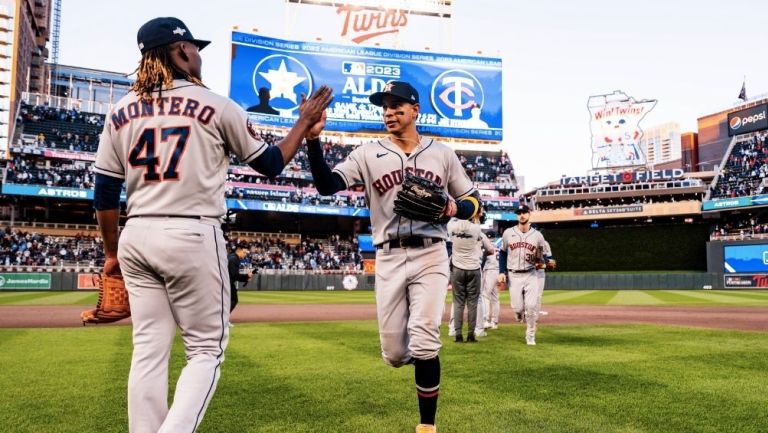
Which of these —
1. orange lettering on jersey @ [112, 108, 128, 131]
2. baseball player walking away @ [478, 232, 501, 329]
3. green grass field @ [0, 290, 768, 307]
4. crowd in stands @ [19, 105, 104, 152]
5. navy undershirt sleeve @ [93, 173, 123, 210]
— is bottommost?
green grass field @ [0, 290, 768, 307]

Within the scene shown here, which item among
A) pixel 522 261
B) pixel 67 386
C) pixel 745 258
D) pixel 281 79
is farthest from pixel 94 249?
pixel 745 258

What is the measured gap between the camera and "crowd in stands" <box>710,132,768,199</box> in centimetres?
4247

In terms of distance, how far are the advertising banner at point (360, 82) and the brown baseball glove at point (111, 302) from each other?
113 ft

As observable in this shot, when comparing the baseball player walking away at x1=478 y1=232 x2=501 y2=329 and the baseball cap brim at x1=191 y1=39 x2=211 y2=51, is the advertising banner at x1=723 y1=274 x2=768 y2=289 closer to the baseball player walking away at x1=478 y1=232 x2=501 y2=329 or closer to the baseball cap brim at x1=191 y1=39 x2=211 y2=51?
the baseball player walking away at x1=478 y1=232 x2=501 y2=329

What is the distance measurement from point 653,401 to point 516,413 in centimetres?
122

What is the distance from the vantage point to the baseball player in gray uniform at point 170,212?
2.56 meters

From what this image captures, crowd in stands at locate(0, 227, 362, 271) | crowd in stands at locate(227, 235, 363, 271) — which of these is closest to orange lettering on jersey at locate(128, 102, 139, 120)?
crowd in stands at locate(0, 227, 362, 271)

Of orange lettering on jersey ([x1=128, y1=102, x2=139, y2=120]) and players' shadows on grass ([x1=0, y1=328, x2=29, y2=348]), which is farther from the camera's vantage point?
players' shadows on grass ([x1=0, y1=328, x2=29, y2=348])

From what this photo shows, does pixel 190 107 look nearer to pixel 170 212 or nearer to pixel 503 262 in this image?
pixel 170 212

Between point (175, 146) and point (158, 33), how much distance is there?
22.2 inches

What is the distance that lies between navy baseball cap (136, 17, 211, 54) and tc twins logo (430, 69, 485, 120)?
1511 inches

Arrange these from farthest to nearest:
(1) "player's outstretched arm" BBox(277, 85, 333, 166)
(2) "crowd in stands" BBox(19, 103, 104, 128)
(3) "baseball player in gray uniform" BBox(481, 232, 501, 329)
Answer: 1. (2) "crowd in stands" BBox(19, 103, 104, 128)
2. (3) "baseball player in gray uniform" BBox(481, 232, 501, 329)
3. (1) "player's outstretched arm" BBox(277, 85, 333, 166)

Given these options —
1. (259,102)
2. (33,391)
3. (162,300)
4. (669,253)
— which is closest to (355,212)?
(259,102)

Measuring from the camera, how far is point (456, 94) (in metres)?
40.9
